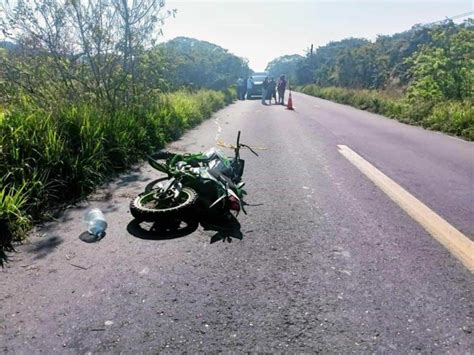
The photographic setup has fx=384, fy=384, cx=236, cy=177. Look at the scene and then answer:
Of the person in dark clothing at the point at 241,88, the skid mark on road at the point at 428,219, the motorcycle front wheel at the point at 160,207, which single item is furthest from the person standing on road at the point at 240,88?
the motorcycle front wheel at the point at 160,207

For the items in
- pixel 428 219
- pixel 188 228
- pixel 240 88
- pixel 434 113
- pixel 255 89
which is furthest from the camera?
pixel 255 89

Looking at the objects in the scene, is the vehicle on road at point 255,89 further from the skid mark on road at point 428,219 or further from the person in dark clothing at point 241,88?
the skid mark on road at point 428,219

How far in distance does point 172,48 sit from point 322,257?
481 inches

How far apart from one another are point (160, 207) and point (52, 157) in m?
1.66

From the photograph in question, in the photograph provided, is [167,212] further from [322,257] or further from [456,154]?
[456,154]

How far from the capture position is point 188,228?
3809mm

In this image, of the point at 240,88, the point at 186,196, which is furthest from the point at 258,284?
the point at 240,88

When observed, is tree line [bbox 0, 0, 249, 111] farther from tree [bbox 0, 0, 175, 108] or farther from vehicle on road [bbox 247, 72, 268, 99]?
vehicle on road [bbox 247, 72, 268, 99]

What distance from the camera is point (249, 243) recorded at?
3.46 m

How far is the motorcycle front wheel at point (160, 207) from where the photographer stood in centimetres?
369

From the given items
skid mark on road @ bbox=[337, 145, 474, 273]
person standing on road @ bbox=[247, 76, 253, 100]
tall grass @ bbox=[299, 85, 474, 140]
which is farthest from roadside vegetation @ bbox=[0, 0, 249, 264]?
person standing on road @ bbox=[247, 76, 253, 100]

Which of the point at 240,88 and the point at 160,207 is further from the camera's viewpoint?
the point at 240,88

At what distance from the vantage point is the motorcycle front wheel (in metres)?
3.69

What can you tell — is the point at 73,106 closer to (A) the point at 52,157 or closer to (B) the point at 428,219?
(A) the point at 52,157
